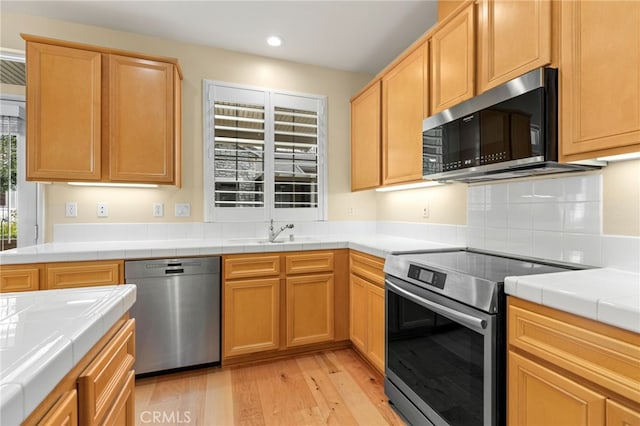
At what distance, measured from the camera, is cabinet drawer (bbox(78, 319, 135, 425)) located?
701 millimetres

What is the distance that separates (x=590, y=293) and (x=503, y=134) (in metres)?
0.83

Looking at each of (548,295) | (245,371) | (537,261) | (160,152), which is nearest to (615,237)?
(537,261)

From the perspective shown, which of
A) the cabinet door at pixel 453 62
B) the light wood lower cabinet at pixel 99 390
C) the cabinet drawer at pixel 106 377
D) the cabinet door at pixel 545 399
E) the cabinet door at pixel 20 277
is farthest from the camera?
the cabinet door at pixel 20 277

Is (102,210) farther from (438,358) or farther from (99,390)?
(438,358)

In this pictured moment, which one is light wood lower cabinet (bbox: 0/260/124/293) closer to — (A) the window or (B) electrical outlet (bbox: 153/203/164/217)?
(B) electrical outlet (bbox: 153/203/164/217)

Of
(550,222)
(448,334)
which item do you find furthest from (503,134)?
(448,334)

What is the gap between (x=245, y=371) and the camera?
2.40 meters

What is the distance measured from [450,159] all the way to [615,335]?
1179 mm

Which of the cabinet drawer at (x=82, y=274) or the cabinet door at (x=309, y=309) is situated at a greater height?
the cabinet drawer at (x=82, y=274)

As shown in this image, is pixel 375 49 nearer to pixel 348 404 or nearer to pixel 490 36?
pixel 490 36

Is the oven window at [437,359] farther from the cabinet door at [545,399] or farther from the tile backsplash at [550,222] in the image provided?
the tile backsplash at [550,222]

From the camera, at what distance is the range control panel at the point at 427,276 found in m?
1.54
